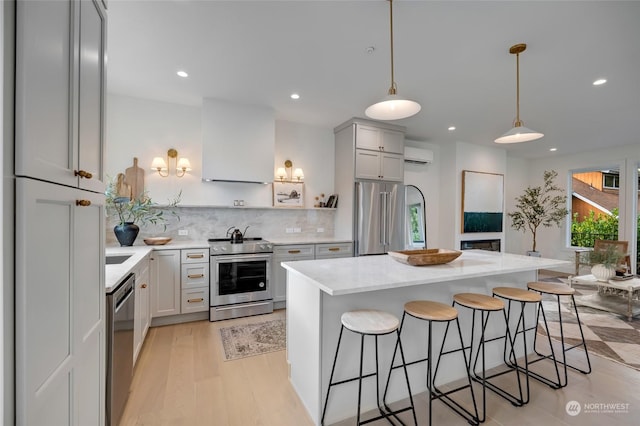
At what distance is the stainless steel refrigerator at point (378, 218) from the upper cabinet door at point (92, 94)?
3.24 meters

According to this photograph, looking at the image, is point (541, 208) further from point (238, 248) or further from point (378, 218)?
point (238, 248)

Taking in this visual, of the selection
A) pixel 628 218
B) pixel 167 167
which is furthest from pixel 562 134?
pixel 167 167

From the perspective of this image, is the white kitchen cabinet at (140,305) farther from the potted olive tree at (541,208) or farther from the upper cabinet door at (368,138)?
the potted olive tree at (541,208)

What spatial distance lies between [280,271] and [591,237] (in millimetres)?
6768

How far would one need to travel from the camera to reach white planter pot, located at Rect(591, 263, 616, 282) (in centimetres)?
364

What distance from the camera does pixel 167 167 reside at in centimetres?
367

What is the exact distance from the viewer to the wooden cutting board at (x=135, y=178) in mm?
3490

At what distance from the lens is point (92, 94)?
4.09ft

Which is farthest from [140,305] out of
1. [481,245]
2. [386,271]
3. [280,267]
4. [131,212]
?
[481,245]

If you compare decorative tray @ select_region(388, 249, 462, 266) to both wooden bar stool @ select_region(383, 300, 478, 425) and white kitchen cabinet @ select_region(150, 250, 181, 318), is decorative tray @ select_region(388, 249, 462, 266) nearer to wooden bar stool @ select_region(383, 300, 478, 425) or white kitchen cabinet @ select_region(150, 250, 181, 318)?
wooden bar stool @ select_region(383, 300, 478, 425)

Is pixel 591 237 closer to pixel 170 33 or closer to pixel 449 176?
pixel 449 176

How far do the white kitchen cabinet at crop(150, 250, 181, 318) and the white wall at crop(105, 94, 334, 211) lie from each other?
856 mm

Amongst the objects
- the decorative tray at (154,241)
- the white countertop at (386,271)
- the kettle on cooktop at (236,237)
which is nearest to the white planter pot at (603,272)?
the white countertop at (386,271)

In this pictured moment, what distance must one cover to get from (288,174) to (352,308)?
2946 millimetres
